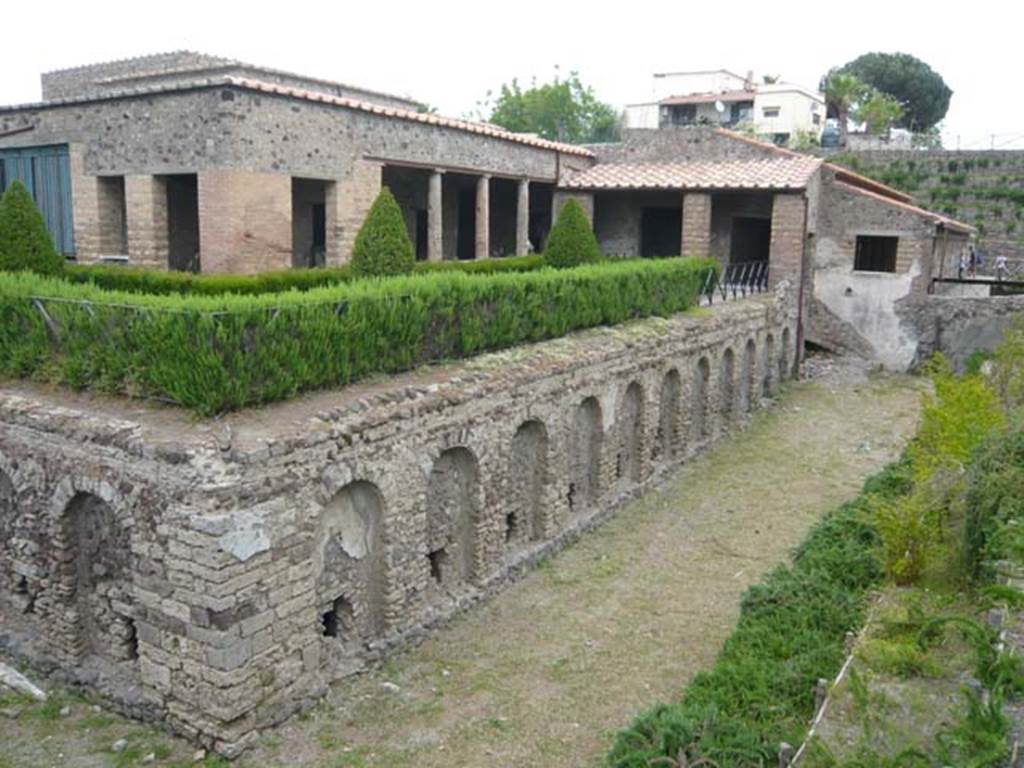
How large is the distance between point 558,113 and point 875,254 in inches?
1546

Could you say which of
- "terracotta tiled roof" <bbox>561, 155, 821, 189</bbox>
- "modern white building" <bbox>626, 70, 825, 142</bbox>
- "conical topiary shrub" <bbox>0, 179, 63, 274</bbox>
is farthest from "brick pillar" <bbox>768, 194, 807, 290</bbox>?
"modern white building" <bbox>626, 70, 825, 142</bbox>

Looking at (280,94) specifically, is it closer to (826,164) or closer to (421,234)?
(421,234)

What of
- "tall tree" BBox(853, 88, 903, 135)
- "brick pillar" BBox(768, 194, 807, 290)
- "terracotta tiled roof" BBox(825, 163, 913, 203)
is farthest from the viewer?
"tall tree" BBox(853, 88, 903, 135)

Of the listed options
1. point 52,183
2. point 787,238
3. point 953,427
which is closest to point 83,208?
point 52,183

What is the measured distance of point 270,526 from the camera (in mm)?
8125

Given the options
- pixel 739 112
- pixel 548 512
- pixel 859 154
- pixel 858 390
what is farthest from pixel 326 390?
pixel 739 112

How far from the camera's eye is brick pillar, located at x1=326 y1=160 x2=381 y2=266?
54.7 feet

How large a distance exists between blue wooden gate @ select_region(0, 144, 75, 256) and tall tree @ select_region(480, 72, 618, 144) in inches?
1798

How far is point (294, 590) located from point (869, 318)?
20.3 meters

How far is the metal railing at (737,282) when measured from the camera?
21000mm

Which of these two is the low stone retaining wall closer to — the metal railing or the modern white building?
the metal railing

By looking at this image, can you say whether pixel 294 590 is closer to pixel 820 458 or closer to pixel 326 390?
pixel 326 390

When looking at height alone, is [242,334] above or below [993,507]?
above

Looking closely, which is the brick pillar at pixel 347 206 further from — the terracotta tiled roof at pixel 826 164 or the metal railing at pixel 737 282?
the terracotta tiled roof at pixel 826 164
